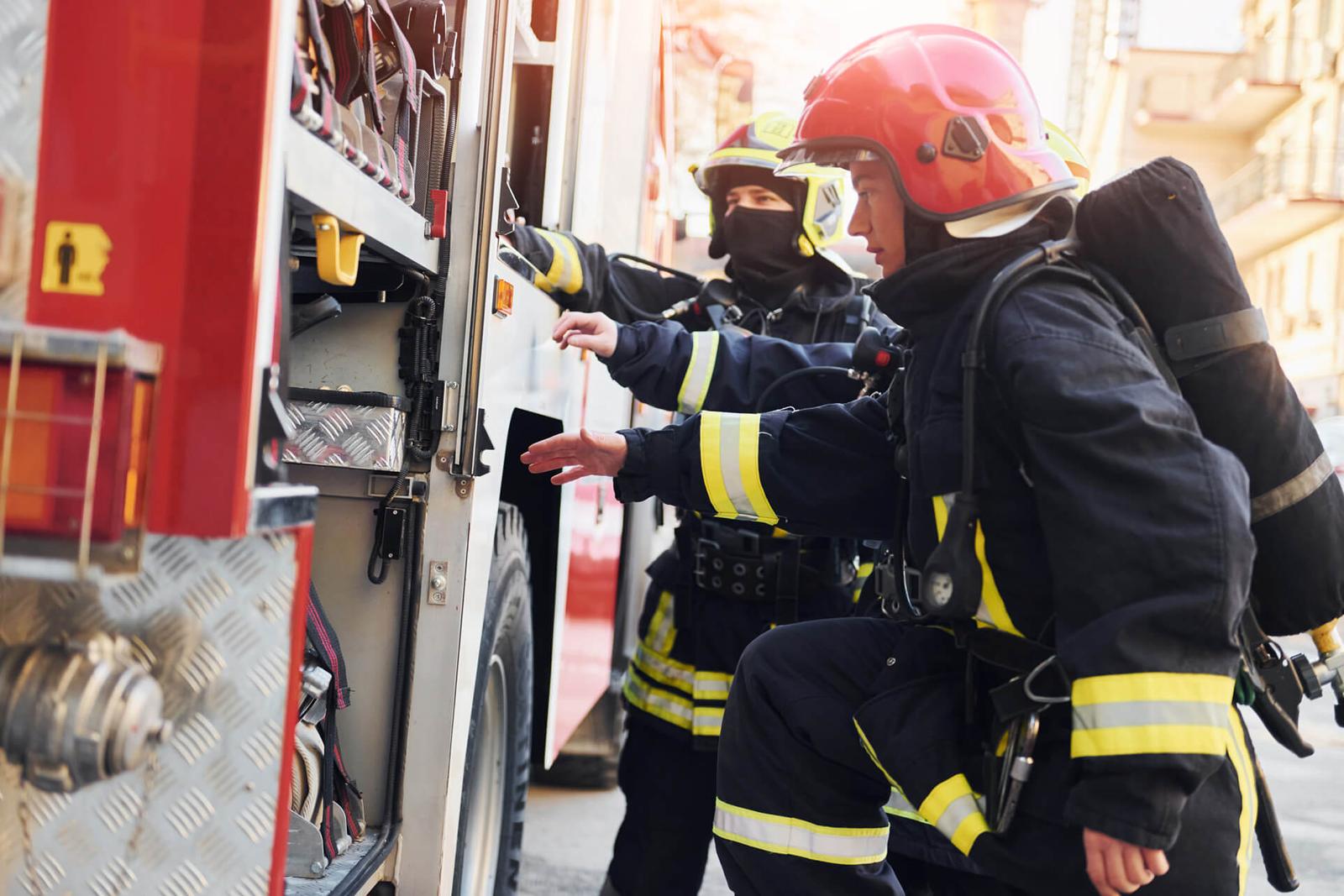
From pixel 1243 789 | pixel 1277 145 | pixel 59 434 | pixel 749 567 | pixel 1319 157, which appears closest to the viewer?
pixel 59 434

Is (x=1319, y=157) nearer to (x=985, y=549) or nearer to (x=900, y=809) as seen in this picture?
(x=900, y=809)

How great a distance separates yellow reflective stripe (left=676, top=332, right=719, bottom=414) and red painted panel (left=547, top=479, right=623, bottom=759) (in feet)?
1.33

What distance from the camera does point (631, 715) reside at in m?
3.43

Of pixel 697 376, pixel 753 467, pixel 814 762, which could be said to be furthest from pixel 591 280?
pixel 814 762

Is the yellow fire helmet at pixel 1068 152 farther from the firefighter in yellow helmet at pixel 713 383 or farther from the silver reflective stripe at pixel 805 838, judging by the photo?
the silver reflective stripe at pixel 805 838

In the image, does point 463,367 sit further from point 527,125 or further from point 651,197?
point 651,197

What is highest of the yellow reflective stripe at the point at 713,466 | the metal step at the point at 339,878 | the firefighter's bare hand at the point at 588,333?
the firefighter's bare hand at the point at 588,333

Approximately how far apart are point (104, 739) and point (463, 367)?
102cm

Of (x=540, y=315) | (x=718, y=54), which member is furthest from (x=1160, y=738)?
(x=718, y=54)

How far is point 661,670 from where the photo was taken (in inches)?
133

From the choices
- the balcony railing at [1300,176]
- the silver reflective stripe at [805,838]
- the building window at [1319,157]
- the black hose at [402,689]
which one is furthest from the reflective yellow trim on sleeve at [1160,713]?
the building window at [1319,157]

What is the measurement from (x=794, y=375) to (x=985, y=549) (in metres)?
0.98

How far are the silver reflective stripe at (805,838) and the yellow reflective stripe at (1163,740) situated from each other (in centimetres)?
65

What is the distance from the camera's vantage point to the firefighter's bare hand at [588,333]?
107 inches
